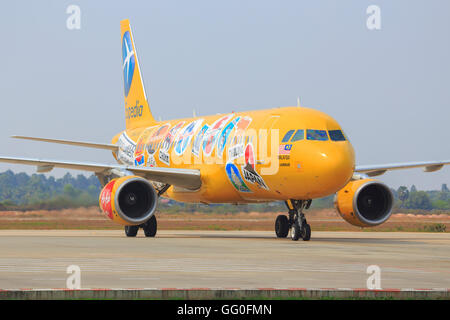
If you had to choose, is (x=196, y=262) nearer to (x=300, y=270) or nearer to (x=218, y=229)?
(x=300, y=270)

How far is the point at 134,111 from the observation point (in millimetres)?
36688

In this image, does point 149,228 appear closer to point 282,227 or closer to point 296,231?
point 282,227

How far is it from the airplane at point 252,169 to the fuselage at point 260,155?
0.09 feet

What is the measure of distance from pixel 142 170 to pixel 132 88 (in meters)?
11.3

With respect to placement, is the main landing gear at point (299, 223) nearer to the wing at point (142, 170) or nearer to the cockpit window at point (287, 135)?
the cockpit window at point (287, 135)

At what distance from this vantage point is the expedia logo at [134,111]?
3617 cm

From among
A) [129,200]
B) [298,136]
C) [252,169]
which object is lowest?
[129,200]

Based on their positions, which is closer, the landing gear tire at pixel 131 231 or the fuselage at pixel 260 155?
the fuselage at pixel 260 155

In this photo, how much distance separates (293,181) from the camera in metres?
22.2

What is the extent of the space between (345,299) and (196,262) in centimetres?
570

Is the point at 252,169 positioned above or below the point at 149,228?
above

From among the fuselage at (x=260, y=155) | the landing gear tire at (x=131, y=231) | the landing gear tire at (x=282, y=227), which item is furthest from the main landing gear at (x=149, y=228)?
the landing gear tire at (x=282, y=227)

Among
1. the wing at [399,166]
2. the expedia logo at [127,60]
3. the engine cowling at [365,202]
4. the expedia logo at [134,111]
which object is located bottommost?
the engine cowling at [365,202]

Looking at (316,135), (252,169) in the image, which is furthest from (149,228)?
(316,135)
